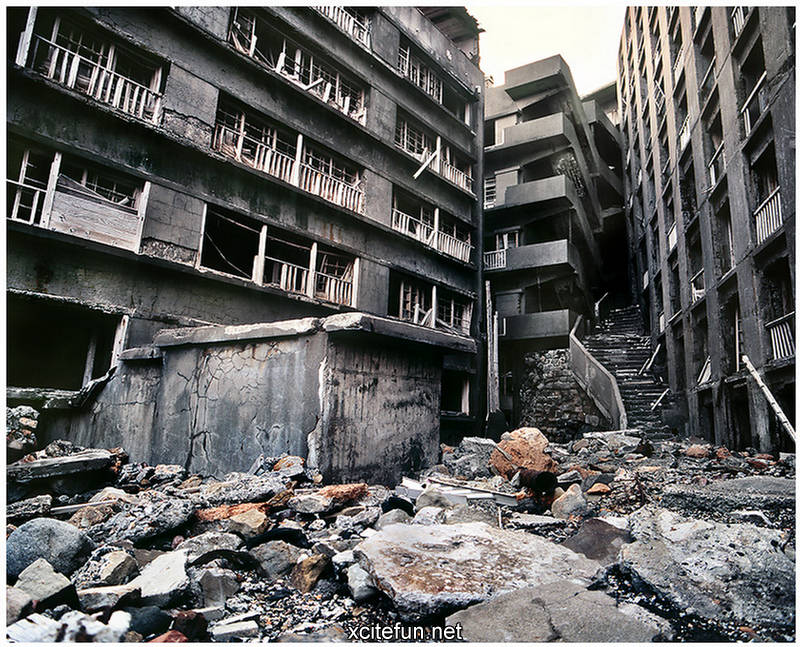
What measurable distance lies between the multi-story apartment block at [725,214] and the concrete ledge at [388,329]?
18.7ft

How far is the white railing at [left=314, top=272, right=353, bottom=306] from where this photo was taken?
12.7m

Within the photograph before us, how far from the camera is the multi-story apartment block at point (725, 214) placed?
8.62m

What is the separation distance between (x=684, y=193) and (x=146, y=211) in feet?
50.3

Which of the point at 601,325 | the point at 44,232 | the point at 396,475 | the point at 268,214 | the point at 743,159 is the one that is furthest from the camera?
the point at 601,325

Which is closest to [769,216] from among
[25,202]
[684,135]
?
[684,135]

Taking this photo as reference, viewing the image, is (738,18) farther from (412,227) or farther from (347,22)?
(347,22)

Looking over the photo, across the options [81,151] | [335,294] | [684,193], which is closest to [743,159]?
[684,193]

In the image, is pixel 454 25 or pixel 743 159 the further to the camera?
pixel 454 25

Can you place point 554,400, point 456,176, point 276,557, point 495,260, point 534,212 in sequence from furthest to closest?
point 534,212 < point 495,260 < point 456,176 < point 554,400 < point 276,557

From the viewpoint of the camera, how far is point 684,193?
49.8 ft

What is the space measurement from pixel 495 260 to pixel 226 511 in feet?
57.6

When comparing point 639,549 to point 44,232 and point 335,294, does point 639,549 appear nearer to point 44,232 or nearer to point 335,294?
point 44,232

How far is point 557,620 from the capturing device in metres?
2.54

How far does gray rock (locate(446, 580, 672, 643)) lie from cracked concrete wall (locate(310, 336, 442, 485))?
2987mm
